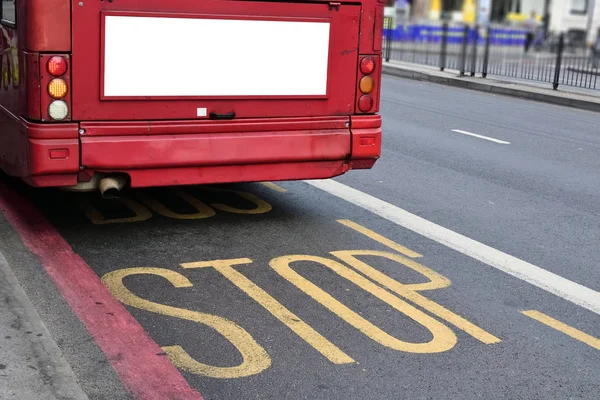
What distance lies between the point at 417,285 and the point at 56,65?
272cm

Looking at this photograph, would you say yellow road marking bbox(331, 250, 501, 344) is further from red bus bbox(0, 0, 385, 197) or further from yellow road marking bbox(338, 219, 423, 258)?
red bus bbox(0, 0, 385, 197)

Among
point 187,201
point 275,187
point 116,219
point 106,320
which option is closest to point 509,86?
point 275,187

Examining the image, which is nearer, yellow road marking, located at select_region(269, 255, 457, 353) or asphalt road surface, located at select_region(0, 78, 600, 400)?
asphalt road surface, located at select_region(0, 78, 600, 400)

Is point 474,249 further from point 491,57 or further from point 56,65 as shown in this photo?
point 491,57

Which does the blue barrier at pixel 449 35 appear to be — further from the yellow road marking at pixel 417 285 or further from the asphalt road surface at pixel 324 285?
the yellow road marking at pixel 417 285

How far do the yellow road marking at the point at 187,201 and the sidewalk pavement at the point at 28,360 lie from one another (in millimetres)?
2310

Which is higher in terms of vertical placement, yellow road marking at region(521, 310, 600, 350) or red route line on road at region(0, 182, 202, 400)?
yellow road marking at region(521, 310, 600, 350)

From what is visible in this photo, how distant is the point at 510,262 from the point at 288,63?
6.95ft

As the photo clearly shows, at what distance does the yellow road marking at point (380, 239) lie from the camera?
21.2ft

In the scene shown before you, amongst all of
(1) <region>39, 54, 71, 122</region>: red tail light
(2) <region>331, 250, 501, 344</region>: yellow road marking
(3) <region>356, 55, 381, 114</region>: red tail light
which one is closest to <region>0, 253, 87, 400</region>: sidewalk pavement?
(1) <region>39, 54, 71, 122</region>: red tail light

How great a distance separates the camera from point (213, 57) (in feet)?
21.0

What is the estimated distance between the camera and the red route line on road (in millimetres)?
4188

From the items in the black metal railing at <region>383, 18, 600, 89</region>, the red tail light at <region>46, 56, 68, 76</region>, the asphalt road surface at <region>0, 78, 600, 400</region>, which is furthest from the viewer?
the black metal railing at <region>383, 18, 600, 89</region>

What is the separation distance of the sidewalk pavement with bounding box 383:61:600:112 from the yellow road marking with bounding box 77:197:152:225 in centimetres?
1212
